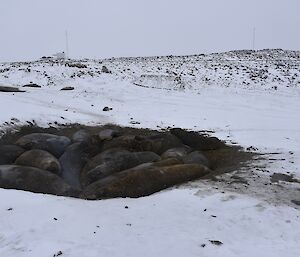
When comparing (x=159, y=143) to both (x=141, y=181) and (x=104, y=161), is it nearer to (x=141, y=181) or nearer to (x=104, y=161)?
(x=104, y=161)

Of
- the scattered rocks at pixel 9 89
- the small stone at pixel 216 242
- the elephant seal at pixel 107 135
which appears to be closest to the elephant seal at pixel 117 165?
the elephant seal at pixel 107 135

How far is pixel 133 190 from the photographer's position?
25.1ft

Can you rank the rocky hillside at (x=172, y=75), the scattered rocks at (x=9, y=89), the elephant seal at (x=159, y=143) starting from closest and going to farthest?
the elephant seal at (x=159, y=143) < the scattered rocks at (x=9, y=89) < the rocky hillside at (x=172, y=75)

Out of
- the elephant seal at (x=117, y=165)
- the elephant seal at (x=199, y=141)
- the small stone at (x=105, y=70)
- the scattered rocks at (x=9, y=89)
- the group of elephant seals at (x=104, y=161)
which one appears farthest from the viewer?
the small stone at (x=105, y=70)

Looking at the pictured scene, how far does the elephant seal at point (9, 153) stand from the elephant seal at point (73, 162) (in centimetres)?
102

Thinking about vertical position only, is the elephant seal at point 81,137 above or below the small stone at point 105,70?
below

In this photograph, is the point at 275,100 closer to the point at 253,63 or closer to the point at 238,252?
the point at 253,63

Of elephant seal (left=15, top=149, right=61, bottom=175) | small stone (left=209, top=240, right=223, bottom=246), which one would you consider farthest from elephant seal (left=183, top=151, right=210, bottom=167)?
small stone (left=209, top=240, right=223, bottom=246)

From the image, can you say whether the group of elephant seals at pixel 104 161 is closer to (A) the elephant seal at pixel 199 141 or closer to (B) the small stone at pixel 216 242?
(A) the elephant seal at pixel 199 141

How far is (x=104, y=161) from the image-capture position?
30.0 feet

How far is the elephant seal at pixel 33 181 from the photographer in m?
8.02

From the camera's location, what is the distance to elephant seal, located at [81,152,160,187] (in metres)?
8.78

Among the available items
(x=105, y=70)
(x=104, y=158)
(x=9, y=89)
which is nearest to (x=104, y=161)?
(x=104, y=158)

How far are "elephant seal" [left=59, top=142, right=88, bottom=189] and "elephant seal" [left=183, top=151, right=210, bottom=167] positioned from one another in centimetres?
245
